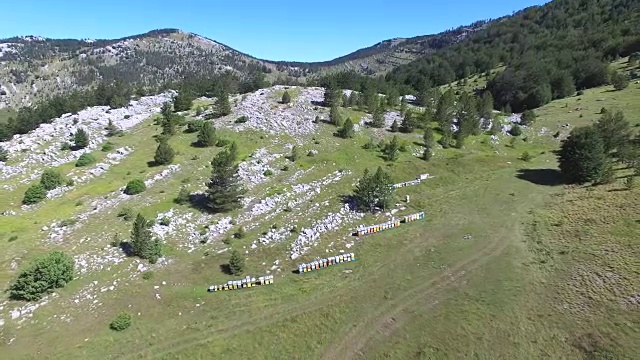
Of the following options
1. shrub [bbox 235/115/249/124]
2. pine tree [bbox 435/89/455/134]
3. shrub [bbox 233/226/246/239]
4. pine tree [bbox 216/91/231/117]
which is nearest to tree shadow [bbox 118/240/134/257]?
shrub [bbox 233/226/246/239]

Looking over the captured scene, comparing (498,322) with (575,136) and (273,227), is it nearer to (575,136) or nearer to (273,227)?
(273,227)

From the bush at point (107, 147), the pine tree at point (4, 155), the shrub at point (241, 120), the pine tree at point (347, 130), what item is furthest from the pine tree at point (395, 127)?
the pine tree at point (4, 155)

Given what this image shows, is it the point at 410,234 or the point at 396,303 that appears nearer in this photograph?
the point at 396,303

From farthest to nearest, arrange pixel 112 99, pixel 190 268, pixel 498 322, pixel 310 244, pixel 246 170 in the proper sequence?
pixel 112 99, pixel 246 170, pixel 310 244, pixel 190 268, pixel 498 322

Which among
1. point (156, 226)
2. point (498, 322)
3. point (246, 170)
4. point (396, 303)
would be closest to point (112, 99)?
point (246, 170)

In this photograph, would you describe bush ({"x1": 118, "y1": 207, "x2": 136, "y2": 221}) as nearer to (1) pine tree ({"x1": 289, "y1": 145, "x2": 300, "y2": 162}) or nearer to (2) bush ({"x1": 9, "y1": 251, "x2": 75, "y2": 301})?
(2) bush ({"x1": 9, "y1": 251, "x2": 75, "y2": 301})
